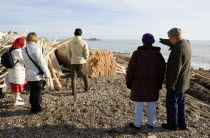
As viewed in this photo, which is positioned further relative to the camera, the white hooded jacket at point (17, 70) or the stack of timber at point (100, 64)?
the stack of timber at point (100, 64)

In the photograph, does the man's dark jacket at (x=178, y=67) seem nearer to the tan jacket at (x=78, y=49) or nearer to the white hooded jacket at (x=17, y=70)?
the tan jacket at (x=78, y=49)

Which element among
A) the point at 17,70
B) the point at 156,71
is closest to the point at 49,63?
the point at 17,70

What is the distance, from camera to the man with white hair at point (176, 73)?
4.40 m

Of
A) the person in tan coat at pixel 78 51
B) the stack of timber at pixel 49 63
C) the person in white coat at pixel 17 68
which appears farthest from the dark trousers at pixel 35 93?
the stack of timber at pixel 49 63

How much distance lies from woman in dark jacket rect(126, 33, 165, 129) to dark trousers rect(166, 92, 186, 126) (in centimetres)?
37

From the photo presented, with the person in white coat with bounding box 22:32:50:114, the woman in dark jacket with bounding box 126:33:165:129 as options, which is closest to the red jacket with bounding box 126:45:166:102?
the woman in dark jacket with bounding box 126:33:165:129

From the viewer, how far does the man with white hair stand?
14.4 feet

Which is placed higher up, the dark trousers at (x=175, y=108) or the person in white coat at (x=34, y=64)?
the person in white coat at (x=34, y=64)

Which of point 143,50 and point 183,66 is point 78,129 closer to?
point 143,50

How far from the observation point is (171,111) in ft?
15.5

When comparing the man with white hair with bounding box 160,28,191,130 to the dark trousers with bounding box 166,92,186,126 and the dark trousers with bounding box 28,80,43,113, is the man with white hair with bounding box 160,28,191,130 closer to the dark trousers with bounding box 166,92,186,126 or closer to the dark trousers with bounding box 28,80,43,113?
the dark trousers with bounding box 166,92,186,126

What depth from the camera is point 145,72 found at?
4.50m

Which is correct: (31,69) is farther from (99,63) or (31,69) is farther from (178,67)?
(99,63)

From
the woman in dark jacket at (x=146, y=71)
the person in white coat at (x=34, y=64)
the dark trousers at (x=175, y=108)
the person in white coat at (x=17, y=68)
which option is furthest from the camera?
the person in white coat at (x=17, y=68)
